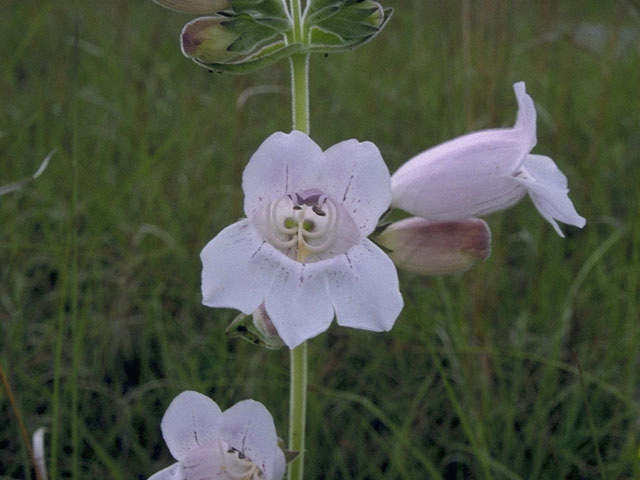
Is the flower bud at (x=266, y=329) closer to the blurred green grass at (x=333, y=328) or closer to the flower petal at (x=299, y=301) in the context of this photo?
the flower petal at (x=299, y=301)

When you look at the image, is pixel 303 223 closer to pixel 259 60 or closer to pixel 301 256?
pixel 301 256

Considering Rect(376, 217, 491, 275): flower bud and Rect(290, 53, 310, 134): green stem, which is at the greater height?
Rect(290, 53, 310, 134): green stem

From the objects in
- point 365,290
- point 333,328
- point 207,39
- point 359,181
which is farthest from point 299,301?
point 333,328

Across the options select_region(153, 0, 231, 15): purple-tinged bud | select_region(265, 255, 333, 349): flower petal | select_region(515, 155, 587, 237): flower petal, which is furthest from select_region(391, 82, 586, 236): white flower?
select_region(153, 0, 231, 15): purple-tinged bud

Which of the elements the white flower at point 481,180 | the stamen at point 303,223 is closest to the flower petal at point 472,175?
the white flower at point 481,180

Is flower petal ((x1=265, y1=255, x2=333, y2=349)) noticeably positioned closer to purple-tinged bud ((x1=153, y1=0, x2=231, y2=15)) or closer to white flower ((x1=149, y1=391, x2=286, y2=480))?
white flower ((x1=149, y1=391, x2=286, y2=480))

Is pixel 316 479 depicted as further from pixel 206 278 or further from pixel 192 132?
pixel 192 132
